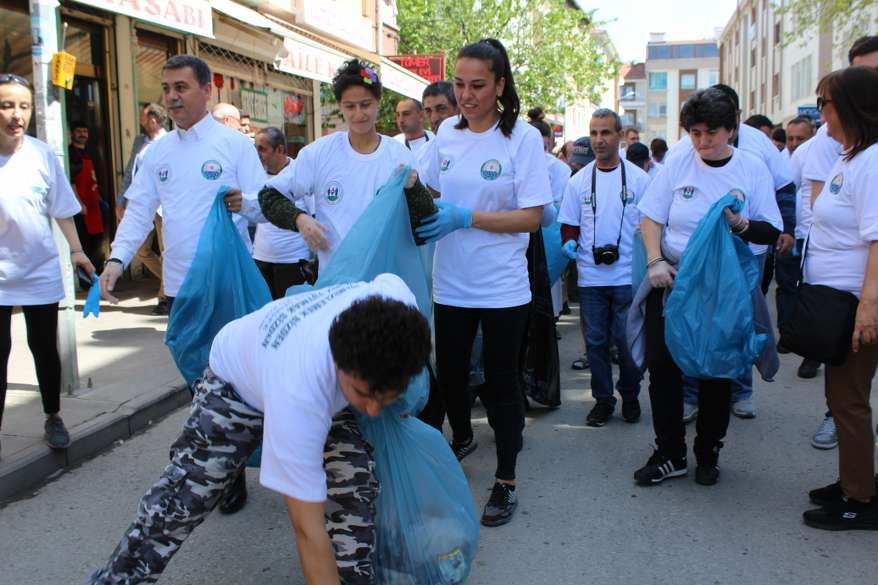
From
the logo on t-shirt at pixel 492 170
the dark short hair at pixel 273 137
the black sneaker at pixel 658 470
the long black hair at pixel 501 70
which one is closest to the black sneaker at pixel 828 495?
the black sneaker at pixel 658 470

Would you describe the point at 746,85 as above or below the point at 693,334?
above

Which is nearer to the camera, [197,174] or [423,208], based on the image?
[423,208]

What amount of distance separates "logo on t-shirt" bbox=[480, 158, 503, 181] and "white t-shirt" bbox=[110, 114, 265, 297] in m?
1.08

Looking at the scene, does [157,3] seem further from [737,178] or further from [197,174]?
[737,178]

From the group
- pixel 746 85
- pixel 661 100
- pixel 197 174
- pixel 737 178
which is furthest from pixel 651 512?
pixel 661 100

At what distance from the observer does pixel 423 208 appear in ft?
10.4

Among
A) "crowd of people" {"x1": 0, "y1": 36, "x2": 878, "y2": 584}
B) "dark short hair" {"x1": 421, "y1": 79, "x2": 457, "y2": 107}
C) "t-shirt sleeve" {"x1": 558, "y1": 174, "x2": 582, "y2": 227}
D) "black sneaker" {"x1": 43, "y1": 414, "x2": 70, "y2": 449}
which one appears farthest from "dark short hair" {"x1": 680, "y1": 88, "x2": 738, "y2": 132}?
"black sneaker" {"x1": 43, "y1": 414, "x2": 70, "y2": 449}

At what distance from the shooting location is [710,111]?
3.70 m

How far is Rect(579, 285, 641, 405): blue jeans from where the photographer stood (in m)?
Result: 5.06

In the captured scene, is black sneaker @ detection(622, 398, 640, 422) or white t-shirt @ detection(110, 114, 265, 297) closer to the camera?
white t-shirt @ detection(110, 114, 265, 297)

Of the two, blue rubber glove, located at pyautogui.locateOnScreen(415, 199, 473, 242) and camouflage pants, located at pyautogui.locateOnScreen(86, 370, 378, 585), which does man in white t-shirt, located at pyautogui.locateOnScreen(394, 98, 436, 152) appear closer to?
blue rubber glove, located at pyautogui.locateOnScreen(415, 199, 473, 242)

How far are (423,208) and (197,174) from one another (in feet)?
4.07

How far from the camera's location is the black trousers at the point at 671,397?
3908 millimetres

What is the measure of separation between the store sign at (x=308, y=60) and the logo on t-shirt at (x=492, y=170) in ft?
20.1
